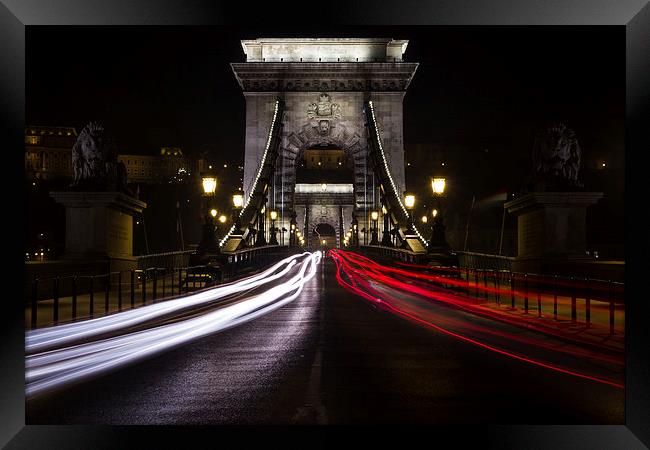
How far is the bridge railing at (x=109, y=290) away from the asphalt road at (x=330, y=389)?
157 inches

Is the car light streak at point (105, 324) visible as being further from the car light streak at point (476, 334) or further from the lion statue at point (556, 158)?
the lion statue at point (556, 158)

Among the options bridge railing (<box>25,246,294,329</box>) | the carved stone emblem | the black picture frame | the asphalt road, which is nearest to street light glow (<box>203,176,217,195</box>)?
bridge railing (<box>25,246,294,329</box>)

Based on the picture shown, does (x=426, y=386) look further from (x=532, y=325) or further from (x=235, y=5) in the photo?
(x=532, y=325)

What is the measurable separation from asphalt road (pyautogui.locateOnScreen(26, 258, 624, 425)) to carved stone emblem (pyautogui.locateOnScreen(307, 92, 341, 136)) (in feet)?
194

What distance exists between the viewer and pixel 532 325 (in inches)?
583

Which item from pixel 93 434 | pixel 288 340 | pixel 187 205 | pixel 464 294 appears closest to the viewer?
pixel 93 434

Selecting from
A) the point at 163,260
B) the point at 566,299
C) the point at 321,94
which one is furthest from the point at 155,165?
the point at 566,299

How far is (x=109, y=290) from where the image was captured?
21.5m

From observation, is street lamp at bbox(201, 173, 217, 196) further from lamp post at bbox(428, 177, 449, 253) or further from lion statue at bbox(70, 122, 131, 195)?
lamp post at bbox(428, 177, 449, 253)

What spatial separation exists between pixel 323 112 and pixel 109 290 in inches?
1999

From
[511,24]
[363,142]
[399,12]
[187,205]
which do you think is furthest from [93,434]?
[187,205]

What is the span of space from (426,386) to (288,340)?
14.5 ft

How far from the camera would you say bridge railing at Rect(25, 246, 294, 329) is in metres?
15.2

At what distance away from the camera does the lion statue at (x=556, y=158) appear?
2189cm
